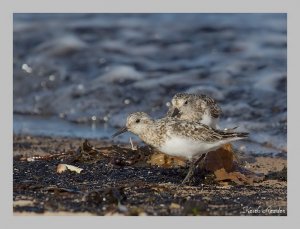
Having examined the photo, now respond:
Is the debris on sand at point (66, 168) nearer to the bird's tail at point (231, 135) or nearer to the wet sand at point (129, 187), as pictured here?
the wet sand at point (129, 187)

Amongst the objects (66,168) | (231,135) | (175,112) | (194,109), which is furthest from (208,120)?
(66,168)

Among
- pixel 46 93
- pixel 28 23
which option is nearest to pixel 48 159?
pixel 46 93

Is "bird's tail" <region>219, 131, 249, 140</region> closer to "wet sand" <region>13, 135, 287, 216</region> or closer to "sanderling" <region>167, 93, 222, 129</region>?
"wet sand" <region>13, 135, 287, 216</region>

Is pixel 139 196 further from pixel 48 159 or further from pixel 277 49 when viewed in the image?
pixel 277 49

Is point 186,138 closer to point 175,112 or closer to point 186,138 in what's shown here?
point 186,138

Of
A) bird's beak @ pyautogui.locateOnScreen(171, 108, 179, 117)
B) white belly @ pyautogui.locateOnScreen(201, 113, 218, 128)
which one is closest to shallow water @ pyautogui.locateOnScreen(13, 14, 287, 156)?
white belly @ pyautogui.locateOnScreen(201, 113, 218, 128)

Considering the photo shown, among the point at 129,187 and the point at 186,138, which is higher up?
the point at 186,138

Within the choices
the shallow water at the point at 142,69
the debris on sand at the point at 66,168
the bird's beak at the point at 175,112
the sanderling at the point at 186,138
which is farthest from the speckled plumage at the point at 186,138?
the shallow water at the point at 142,69
